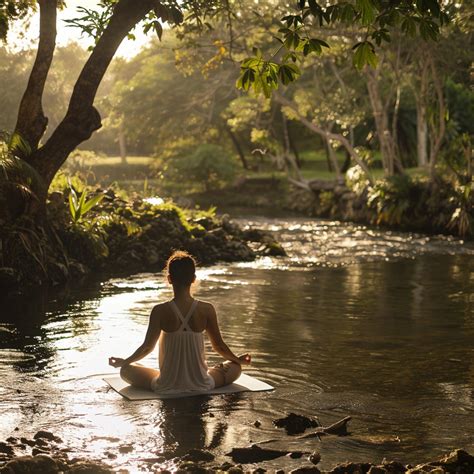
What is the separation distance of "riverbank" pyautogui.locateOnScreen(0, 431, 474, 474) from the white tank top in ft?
5.65

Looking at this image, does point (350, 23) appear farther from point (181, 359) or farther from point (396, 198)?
point (396, 198)

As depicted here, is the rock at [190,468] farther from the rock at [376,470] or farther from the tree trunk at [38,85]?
the tree trunk at [38,85]

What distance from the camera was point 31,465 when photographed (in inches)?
255

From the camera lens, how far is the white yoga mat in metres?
8.78

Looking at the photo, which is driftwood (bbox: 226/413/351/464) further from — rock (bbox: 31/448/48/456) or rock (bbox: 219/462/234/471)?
rock (bbox: 31/448/48/456)

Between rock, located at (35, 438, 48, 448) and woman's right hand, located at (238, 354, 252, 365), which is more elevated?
woman's right hand, located at (238, 354, 252, 365)

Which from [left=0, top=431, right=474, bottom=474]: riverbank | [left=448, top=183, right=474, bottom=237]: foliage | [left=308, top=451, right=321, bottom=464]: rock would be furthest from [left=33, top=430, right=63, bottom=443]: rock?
[left=448, top=183, right=474, bottom=237]: foliage

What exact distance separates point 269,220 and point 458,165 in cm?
850

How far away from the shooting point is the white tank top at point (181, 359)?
879 centimetres

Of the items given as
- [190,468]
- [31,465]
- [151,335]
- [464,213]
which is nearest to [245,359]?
[151,335]

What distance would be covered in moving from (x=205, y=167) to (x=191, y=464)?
153 ft

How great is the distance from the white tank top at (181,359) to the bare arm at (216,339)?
18cm

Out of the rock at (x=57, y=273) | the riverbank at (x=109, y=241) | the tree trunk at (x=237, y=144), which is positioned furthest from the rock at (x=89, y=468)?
the tree trunk at (x=237, y=144)

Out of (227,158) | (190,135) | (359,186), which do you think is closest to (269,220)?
(359,186)
